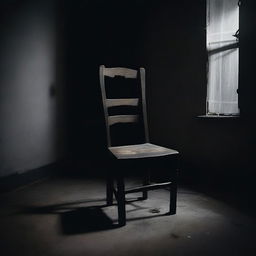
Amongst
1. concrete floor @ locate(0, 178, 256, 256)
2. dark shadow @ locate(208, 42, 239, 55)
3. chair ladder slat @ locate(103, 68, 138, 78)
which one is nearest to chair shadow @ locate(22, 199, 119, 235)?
concrete floor @ locate(0, 178, 256, 256)

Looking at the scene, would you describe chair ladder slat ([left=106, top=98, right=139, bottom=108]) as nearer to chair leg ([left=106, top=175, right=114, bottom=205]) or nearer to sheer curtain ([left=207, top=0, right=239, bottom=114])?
chair leg ([left=106, top=175, right=114, bottom=205])

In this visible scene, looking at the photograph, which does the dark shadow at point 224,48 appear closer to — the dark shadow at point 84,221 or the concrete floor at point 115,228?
the concrete floor at point 115,228

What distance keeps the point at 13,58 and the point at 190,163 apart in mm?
2340

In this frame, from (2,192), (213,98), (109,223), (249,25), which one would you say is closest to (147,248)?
(109,223)

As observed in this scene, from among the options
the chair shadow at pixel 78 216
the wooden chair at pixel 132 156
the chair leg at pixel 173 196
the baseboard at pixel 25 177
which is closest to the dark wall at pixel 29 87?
the baseboard at pixel 25 177

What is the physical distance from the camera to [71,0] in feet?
12.9

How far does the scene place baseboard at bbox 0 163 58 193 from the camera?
2994 mm

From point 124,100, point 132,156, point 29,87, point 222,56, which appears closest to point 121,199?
point 132,156

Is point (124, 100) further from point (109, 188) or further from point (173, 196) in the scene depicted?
point (173, 196)

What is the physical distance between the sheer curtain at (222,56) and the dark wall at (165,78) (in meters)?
0.09

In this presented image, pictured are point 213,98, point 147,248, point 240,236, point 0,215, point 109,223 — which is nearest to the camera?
point 147,248

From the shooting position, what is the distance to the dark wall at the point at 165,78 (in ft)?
10.5

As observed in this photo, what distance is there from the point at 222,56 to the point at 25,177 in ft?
8.30

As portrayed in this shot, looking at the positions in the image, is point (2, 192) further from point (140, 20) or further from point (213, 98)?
point (140, 20)
